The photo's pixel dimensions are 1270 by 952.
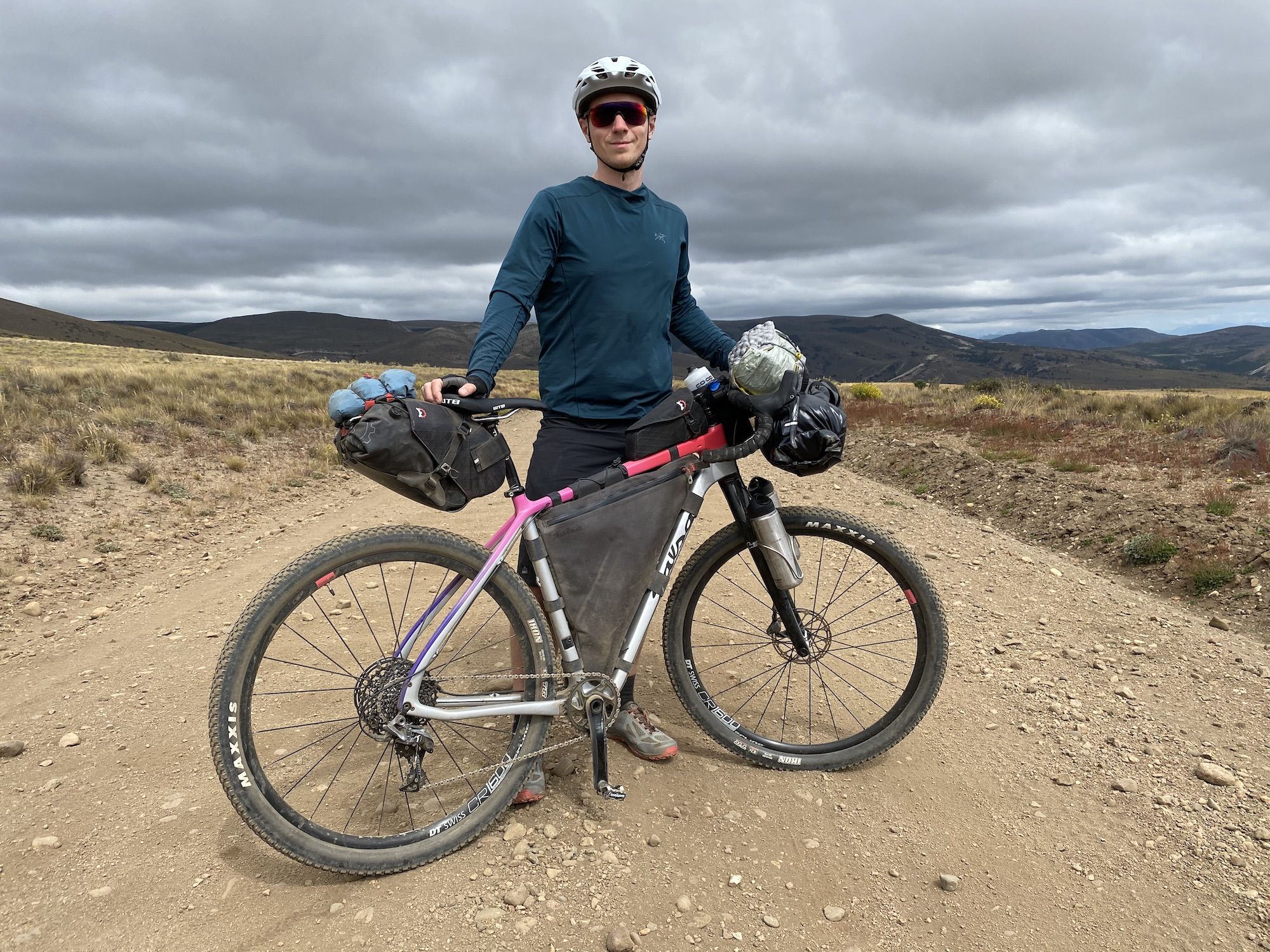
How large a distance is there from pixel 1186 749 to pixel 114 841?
4.52m

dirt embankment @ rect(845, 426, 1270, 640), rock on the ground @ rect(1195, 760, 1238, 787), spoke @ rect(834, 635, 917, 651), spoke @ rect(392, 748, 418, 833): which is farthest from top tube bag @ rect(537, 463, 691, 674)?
dirt embankment @ rect(845, 426, 1270, 640)

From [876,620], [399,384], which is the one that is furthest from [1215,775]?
[399,384]

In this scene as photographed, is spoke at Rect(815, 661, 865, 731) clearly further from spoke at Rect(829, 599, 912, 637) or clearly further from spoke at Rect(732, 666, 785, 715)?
spoke at Rect(829, 599, 912, 637)

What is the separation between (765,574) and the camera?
2.97 metres

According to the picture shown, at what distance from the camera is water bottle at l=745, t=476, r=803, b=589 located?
113 inches

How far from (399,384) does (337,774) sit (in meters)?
1.72

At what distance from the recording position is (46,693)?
3.69 m

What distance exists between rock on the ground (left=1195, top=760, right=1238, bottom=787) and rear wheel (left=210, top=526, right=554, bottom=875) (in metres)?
2.82

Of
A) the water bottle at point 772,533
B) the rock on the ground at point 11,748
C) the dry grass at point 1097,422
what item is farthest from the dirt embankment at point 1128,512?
the rock on the ground at point 11,748

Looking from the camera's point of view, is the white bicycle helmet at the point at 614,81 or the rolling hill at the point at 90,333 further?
the rolling hill at the point at 90,333

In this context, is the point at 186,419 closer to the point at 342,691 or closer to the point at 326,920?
the point at 342,691

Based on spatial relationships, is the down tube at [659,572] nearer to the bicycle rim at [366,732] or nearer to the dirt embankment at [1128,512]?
the bicycle rim at [366,732]

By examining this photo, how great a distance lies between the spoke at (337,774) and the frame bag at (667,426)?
183cm

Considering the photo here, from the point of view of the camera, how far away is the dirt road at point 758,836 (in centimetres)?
218
